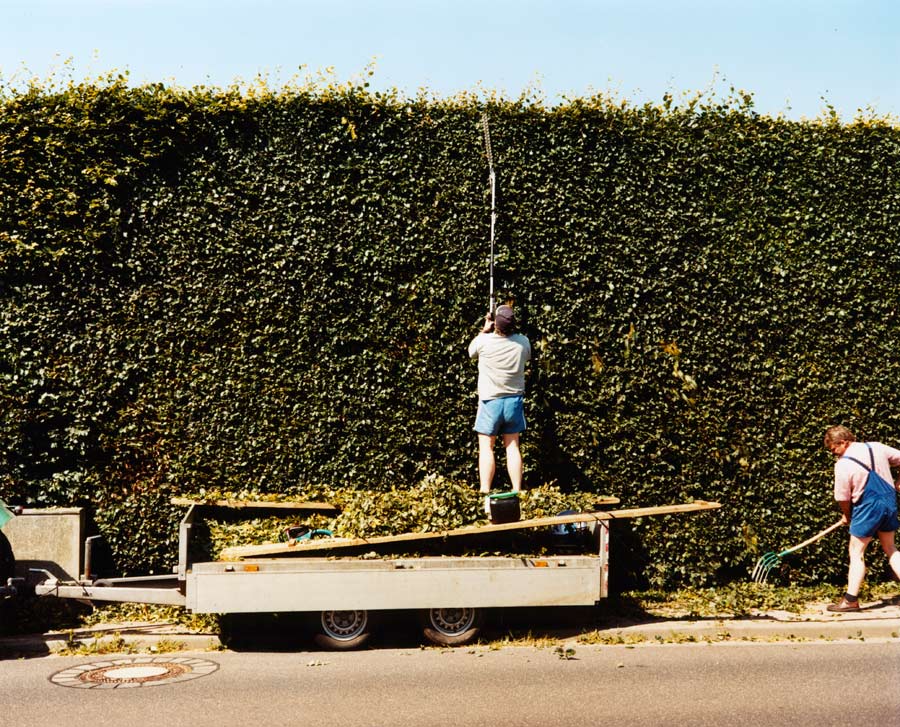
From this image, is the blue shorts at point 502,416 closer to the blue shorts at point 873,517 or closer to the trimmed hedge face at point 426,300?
the trimmed hedge face at point 426,300

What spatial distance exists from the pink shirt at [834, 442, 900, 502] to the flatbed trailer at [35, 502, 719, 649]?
2.60 metres

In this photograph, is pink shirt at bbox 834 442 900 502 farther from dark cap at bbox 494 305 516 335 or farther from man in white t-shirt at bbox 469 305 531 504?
dark cap at bbox 494 305 516 335

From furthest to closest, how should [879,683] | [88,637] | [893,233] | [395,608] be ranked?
[893,233], [88,637], [395,608], [879,683]

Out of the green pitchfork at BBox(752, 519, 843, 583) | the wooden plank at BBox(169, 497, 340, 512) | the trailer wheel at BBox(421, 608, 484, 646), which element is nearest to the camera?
the trailer wheel at BBox(421, 608, 484, 646)

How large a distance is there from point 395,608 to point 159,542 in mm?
3143

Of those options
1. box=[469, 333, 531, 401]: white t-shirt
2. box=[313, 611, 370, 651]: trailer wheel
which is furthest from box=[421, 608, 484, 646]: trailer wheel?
box=[469, 333, 531, 401]: white t-shirt

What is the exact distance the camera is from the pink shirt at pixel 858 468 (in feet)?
33.1

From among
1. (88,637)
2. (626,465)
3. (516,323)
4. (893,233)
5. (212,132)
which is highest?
(212,132)

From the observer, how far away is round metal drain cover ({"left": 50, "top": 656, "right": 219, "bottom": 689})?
24.9 feet

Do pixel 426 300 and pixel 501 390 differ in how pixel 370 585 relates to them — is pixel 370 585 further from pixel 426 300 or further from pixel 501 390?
pixel 426 300

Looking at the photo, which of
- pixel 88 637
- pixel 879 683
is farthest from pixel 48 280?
pixel 879 683

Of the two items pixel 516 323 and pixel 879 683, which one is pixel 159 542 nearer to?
pixel 516 323

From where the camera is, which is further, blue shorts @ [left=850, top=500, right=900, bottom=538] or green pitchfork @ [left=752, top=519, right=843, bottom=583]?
green pitchfork @ [left=752, top=519, right=843, bottom=583]

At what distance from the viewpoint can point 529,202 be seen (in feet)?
35.2
